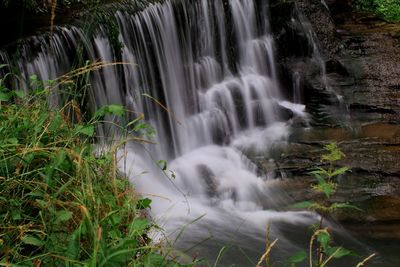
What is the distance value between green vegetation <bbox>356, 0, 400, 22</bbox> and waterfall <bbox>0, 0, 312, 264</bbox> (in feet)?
7.97

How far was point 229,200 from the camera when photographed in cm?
584

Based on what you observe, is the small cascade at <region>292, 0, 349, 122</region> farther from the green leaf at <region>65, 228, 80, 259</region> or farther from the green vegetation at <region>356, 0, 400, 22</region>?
the green leaf at <region>65, 228, 80, 259</region>

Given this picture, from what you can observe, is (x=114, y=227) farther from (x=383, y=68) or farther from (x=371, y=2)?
(x=371, y=2)

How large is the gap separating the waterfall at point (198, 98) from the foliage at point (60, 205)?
195cm

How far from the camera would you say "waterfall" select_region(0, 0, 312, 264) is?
5441 millimetres

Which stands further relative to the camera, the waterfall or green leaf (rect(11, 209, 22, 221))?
the waterfall

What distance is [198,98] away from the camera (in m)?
7.96

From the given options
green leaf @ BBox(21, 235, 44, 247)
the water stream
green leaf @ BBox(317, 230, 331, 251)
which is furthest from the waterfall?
green leaf @ BBox(21, 235, 44, 247)

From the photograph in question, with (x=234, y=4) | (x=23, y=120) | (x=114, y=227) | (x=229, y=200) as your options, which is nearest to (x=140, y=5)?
(x=234, y=4)

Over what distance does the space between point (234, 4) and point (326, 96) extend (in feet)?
8.29

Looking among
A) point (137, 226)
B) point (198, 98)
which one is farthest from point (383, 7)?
point (137, 226)

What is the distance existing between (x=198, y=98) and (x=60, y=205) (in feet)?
19.5

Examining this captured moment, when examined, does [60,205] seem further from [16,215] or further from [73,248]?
[73,248]

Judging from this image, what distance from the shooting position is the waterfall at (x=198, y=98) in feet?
17.9
